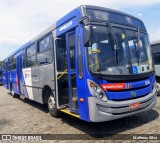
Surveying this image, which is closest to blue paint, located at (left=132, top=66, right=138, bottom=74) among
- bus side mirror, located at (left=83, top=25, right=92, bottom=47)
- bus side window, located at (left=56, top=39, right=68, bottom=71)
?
bus side mirror, located at (left=83, top=25, right=92, bottom=47)

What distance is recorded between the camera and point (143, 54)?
6.44 m

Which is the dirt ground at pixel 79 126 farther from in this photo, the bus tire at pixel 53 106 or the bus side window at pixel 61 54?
the bus side window at pixel 61 54

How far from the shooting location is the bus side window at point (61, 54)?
23.5ft

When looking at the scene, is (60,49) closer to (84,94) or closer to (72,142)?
(84,94)

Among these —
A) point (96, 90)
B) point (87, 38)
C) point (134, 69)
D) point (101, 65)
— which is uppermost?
point (87, 38)

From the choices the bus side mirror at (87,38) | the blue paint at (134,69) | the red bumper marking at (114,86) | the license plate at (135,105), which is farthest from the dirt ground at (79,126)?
the bus side mirror at (87,38)

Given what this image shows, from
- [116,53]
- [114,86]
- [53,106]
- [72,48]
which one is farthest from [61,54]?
[114,86]

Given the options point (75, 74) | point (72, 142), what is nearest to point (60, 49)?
point (75, 74)

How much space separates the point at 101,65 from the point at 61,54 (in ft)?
6.93

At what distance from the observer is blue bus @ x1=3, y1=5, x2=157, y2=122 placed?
538 centimetres

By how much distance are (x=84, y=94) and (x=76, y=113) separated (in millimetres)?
839

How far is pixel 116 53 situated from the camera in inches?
227

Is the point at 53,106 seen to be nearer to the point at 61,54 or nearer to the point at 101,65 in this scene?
the point at 61,54

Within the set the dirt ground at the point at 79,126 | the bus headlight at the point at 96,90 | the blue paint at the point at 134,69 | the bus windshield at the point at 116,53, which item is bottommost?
the dirt ground at the point at 79,126
